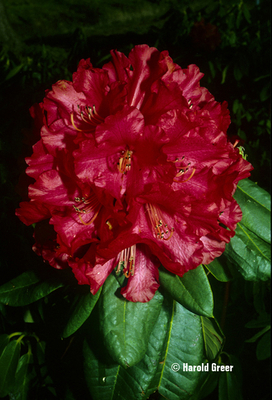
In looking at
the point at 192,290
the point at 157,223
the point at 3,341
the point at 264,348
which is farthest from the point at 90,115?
the point at 264,348

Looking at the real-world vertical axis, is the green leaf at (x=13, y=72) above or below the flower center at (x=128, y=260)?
above

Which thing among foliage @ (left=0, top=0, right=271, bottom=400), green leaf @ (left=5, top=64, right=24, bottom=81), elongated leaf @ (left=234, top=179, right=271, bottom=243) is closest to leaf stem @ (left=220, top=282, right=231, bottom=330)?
foliage @ (left=0, top=0, right=271, bottom=400)

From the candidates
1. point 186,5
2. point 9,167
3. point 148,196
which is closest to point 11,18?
point 9,167

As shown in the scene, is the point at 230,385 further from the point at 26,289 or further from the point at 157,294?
the point at 26,289

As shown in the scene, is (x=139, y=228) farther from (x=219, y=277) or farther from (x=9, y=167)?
(x=9, y=167)

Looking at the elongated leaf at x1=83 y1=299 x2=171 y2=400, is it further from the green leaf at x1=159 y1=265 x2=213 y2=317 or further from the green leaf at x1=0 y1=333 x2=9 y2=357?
the green leaf at x1=0 y1=333 x2=9 y2=357

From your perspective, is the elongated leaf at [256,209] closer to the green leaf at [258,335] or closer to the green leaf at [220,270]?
the green leaf at [220,270]

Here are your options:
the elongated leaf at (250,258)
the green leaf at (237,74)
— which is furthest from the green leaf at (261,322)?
the green leaf at (237,74)
